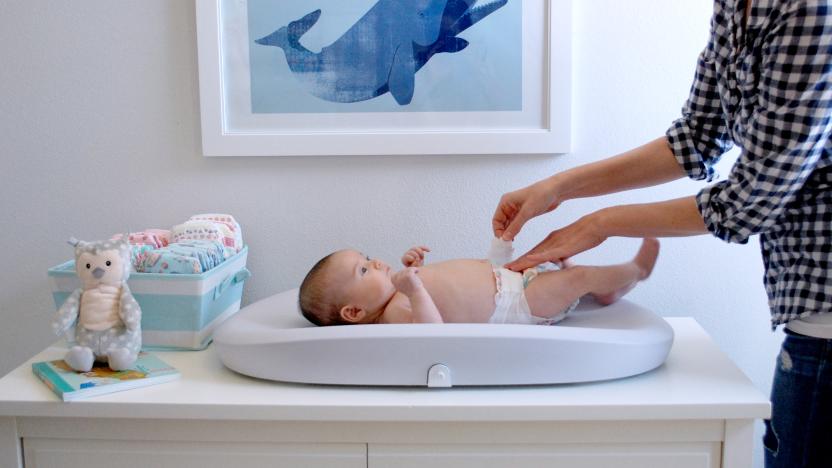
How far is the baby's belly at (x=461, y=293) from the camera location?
1.41m

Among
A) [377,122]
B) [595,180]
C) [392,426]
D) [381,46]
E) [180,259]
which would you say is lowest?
[392,426]

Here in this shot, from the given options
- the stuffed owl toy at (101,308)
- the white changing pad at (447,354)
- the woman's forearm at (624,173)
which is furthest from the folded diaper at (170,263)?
the woman's forearm at (624,173)

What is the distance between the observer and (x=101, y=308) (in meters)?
1.30

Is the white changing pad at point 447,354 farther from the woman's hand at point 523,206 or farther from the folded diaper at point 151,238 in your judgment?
the folded diaper at point 151,238

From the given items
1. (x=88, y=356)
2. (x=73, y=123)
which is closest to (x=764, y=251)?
(x=88, y=356)

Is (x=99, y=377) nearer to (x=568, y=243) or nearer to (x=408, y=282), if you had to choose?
(x=408, y=282)

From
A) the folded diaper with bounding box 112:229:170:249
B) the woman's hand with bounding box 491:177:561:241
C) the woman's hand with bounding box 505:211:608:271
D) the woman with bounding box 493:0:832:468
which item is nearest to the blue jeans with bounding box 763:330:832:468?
the woman with bounding box 493:0:832:468

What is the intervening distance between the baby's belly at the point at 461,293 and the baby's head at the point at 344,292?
8 centimetres

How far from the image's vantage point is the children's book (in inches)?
47.1

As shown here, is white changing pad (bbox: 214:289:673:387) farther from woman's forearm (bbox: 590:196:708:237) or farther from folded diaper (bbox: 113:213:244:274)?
folded diaper (bbox: 113:213:244:274)

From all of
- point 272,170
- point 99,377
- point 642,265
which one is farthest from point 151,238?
point 642,265

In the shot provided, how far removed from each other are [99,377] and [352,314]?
426 mm

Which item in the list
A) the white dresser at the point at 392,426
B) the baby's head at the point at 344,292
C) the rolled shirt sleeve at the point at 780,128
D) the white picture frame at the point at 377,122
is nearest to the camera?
the rolled shirt sleeve at the point at 780,128

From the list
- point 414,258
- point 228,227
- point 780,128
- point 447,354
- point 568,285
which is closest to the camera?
point 780,128
